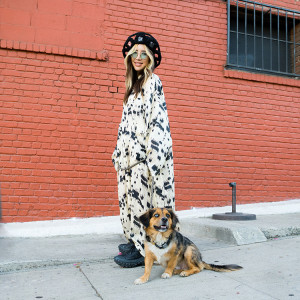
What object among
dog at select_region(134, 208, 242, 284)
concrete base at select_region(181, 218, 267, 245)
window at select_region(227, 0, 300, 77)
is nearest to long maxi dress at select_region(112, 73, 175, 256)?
dog at select_region(134, 208, 242, 284)

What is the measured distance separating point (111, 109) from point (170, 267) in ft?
9.61

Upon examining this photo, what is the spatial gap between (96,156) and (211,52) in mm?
2525

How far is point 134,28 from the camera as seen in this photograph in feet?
17.8

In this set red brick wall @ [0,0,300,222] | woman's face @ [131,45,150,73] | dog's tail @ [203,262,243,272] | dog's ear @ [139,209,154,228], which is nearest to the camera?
dog's ear @ [139,209,154,228]

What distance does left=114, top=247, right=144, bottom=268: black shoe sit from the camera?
10.4 feet

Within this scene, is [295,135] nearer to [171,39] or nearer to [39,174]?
[171,39]

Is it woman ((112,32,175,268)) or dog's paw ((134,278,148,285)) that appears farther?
woman ((112,32,175,268))

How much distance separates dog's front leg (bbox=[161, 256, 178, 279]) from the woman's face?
1649 mm

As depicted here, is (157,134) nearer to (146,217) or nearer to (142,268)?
(146,217)

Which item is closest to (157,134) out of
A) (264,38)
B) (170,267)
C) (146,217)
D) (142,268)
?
(146,217)

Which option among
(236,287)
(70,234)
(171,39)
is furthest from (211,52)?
(236,287)

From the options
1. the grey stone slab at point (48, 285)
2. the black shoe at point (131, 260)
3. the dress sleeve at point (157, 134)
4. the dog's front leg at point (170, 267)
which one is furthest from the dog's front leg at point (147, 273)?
the dress sleeve at point (157, 134)

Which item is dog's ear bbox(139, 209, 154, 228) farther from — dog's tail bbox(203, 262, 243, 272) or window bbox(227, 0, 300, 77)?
window bbox(227, 0, 300, 77)

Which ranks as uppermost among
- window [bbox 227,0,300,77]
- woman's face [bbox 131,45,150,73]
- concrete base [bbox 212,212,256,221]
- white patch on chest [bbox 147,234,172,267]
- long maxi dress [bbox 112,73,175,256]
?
window [bbox 227,0,300,77]
